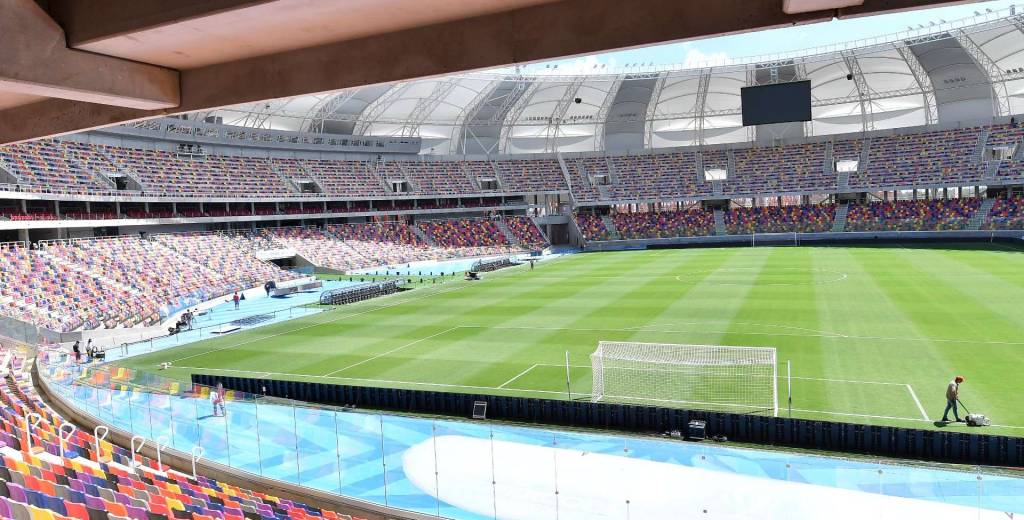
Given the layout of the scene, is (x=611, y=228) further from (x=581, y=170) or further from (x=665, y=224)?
(x=581, y=170)

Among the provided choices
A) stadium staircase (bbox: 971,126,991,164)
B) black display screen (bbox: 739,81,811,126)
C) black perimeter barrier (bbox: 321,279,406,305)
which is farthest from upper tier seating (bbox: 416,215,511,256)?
stadium staircase (bbox: 971,126,991,164)

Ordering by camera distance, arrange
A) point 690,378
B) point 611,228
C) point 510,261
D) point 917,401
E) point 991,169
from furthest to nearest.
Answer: point 611,228
point 991,169
point 510,261
point 690,378
point 917,401

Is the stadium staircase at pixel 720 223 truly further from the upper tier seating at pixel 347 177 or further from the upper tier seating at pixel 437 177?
the upper tier seating at pixel 347 177

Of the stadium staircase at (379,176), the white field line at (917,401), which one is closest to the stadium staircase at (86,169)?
the stadium staircase at (379,176)

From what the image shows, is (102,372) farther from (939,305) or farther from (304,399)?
(939,305)

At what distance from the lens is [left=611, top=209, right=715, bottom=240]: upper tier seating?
75.7 m

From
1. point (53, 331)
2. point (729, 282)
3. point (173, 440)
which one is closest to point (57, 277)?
point (53, 331)

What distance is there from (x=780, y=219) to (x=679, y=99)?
17621 mm

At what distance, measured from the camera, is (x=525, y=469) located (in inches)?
478

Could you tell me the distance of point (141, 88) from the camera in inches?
245

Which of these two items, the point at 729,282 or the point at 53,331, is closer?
the point at 53,331

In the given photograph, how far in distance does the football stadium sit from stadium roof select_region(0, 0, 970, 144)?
0.03 metres

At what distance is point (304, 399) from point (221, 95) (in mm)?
15671

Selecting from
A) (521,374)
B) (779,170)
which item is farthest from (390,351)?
(779,170)
